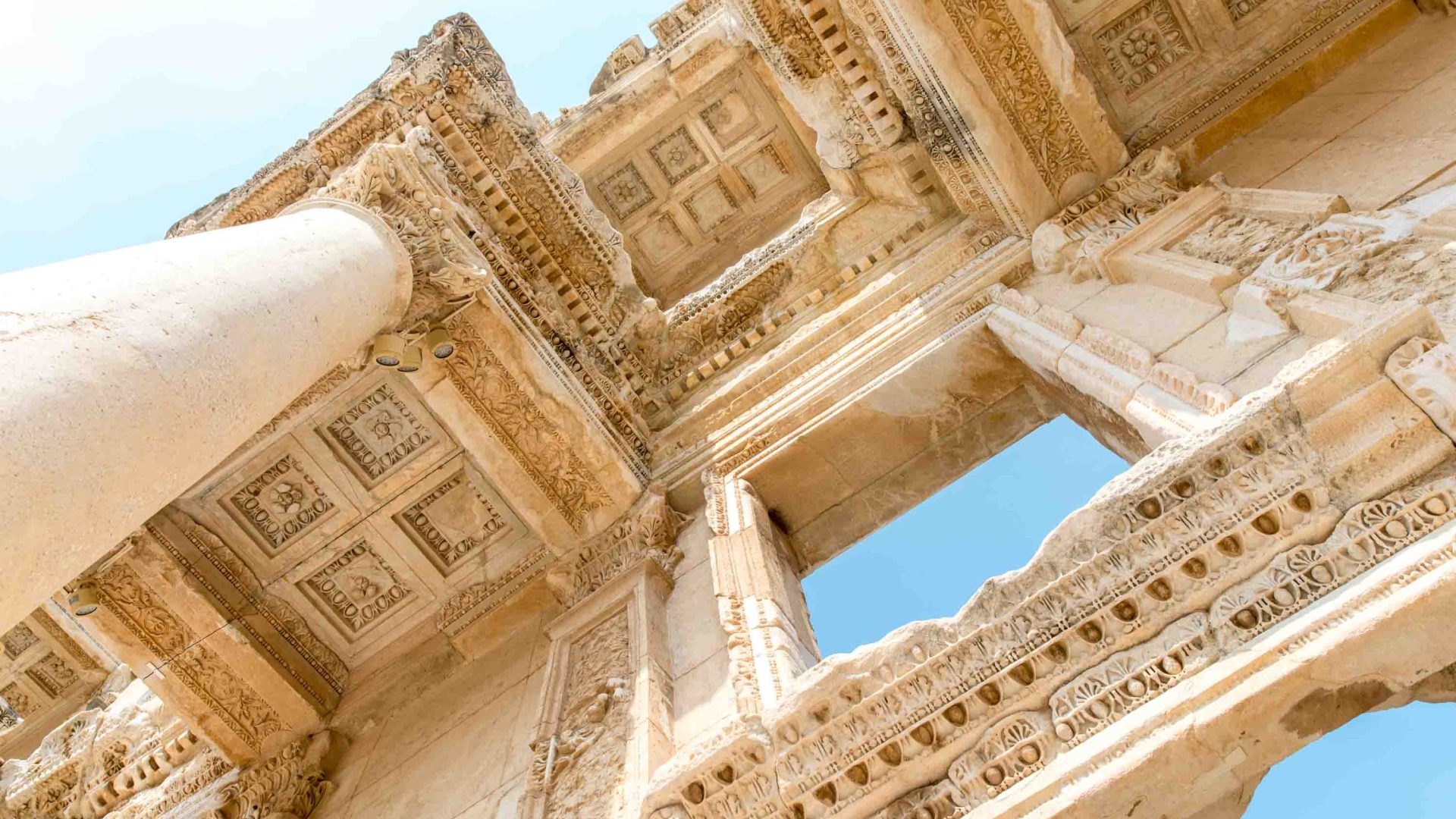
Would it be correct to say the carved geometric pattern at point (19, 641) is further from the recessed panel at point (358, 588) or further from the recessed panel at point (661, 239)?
the recessed panel at point (661, 239)

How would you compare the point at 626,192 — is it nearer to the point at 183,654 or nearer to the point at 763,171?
the point at 763,171

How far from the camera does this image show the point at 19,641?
10023 millimetres

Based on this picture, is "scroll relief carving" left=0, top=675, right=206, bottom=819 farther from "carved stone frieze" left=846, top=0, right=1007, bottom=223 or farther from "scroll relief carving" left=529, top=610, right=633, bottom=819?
"carved stone frieze" left=846, top=0, right=1007, bottom=223

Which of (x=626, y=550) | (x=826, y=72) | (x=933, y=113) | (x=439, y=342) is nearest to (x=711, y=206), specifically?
(x=826, y=72)

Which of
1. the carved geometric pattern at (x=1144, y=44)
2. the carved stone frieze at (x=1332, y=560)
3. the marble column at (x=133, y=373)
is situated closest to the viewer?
the marble column at (x=133, y=373)

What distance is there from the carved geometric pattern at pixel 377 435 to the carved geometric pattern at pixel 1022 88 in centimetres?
440

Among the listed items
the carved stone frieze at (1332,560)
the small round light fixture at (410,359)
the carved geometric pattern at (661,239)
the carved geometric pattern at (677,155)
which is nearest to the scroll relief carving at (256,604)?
the small round light fixture at (410,359)

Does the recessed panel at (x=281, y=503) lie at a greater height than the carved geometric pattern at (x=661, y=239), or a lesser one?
greater

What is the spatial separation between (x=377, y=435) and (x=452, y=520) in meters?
0.79

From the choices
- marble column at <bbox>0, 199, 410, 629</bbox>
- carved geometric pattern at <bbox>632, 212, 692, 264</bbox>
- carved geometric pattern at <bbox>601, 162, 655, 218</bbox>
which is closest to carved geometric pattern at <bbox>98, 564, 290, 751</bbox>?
marble column at <bbox>0, 199, 410, 629</bbox>

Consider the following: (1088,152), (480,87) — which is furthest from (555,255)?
(1088,152)

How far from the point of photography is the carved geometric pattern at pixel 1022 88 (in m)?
6.69

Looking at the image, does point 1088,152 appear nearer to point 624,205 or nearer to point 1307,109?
point 1307,109

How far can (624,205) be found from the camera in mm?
10492
